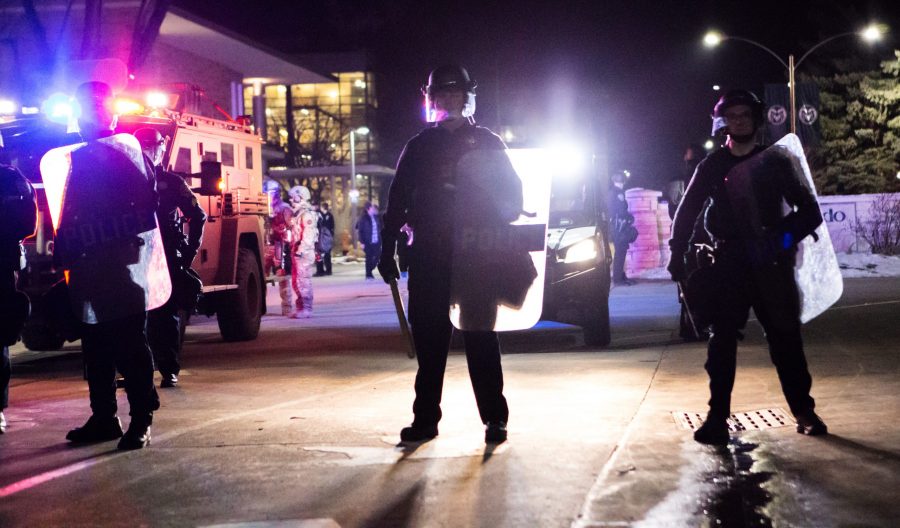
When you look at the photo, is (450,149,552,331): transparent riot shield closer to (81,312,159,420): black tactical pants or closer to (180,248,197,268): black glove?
(81,312,159,420): black tactical pants

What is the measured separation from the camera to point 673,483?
512 centimetres

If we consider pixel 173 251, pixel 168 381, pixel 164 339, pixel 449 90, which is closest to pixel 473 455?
pixel 449 90

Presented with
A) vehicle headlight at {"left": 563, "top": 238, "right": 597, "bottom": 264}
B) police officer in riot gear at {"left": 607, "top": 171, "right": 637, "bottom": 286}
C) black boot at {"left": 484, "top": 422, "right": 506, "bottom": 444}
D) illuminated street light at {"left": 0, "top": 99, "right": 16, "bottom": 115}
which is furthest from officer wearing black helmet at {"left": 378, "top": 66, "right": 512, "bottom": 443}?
police officer in riot gear at {"left": 607, "top": 171, "right": 637, "bottom": 286}

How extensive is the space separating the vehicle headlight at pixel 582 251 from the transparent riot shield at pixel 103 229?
222 inches

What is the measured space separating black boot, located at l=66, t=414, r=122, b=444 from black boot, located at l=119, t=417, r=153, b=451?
0.36m

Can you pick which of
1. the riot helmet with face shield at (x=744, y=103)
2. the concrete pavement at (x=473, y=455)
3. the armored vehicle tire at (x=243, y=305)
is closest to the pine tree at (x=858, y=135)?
the armored vehicle tire at (x=243, y=305)

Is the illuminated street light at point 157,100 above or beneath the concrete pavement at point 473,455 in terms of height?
above

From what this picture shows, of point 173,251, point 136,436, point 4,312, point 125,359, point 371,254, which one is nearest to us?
point 136,436

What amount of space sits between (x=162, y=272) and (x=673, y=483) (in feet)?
11.0

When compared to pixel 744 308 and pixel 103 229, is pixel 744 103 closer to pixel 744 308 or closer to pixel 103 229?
pixel 744 308

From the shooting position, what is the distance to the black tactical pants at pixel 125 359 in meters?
6.71

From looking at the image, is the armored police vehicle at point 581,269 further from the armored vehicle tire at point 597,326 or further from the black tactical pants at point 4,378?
the black tactical pants at point 4,378

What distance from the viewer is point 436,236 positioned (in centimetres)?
633

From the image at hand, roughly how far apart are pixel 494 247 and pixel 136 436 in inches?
87.6
